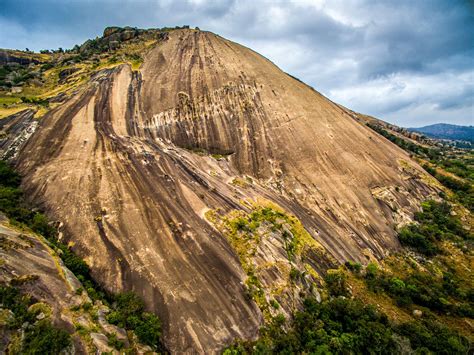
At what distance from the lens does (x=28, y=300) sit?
13.9 metres

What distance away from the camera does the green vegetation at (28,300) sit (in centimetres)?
1269

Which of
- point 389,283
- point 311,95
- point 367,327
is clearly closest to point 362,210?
point 389,283

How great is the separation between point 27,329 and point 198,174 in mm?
21458

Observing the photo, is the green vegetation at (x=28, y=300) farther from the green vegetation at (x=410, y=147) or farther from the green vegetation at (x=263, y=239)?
the green vegetation at (x=410, y=147)

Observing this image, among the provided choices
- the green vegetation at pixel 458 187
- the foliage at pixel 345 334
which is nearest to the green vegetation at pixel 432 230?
the green vegetation at pixel 458 187

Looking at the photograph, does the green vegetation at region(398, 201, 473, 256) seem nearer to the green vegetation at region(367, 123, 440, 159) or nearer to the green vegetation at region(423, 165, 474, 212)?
the green vegetation at region(423, 165, 474, 212)

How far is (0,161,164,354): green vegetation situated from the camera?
1269 cm

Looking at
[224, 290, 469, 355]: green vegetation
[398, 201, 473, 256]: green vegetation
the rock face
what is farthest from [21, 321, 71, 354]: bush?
[398, 201, 473, 256]: green vegetation

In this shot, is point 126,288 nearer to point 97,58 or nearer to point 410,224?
point 410,224

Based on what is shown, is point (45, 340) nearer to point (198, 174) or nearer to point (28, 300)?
point (28, 300)

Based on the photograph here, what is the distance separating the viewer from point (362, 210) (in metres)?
36.7

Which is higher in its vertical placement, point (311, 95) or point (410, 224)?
point (311, 95)

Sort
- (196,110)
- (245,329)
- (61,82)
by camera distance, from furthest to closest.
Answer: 1. (61,82)
2. (196,110)
3. (245,329)

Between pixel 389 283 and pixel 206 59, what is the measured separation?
51.7m
